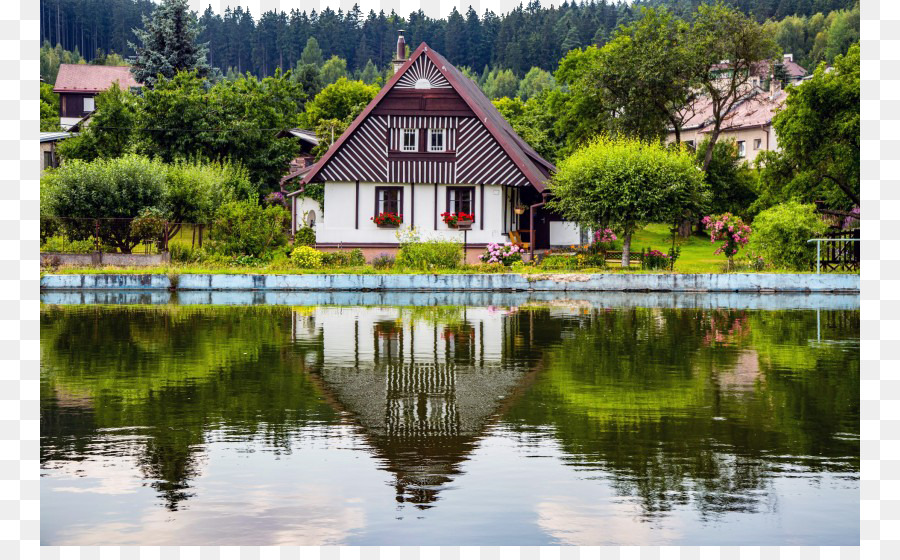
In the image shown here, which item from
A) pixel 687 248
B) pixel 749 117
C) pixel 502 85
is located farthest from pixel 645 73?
pixel 502 85

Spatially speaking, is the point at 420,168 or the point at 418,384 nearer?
the point at 418,384

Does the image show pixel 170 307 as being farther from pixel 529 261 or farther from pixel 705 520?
pixel 705 520

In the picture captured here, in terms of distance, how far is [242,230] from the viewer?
4453 centimetres

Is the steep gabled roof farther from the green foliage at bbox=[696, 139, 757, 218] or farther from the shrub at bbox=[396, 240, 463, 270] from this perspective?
the green foliage at bbox=[696, 139, 757, 218]

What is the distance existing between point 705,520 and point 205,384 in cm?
937

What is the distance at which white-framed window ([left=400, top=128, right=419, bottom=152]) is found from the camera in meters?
48.9

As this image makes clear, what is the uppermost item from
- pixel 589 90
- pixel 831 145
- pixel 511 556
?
pixel 589 90

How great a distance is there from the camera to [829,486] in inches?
412

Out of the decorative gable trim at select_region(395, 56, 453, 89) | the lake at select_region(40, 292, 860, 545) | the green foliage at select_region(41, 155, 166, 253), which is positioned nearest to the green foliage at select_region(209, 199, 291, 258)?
the green foliage at select_region(41, 155, 166, 253)

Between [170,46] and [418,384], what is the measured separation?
72.8 metres

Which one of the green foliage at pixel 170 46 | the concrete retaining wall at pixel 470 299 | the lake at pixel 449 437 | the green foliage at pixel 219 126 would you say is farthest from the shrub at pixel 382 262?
the green foliage at pixel 170 46

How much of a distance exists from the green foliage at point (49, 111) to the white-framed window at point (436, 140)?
6238 centimetres

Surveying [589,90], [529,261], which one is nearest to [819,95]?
[529,261]

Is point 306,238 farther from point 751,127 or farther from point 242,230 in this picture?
point 751,127
